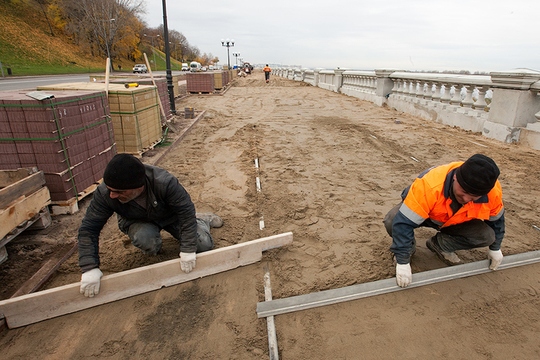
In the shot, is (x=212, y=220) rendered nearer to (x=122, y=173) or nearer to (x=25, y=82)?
(x=122, y=173)

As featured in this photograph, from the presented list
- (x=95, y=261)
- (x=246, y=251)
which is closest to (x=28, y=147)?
(x=95, y=261)

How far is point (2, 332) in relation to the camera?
250 cm

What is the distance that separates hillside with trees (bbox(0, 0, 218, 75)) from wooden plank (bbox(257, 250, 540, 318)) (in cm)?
4184

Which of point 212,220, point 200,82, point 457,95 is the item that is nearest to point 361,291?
point 212,220

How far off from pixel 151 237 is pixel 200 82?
16.7 m

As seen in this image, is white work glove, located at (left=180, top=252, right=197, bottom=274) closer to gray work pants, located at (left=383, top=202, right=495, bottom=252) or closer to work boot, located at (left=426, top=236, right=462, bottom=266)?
gray work pants, located at (left=383, top=202, right=495, bottom=252)

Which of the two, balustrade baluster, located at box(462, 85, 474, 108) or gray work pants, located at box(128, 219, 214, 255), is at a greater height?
balustrade baluster, located at box(462, 85, 474, 108)

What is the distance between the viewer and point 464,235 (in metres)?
2.83

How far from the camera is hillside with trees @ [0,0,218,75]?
37.4m

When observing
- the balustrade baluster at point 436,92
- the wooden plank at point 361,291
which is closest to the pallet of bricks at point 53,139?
the wooden plank at point 361,291

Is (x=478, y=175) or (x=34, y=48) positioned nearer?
(x=478, y=175)

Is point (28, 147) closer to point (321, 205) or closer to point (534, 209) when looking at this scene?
point (321, 205)

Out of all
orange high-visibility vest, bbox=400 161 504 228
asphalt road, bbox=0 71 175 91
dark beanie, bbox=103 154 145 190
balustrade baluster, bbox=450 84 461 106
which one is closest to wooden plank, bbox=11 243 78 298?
A: dark beanie, bbox=103 154 145 190

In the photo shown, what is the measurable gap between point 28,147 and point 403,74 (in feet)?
36.8
